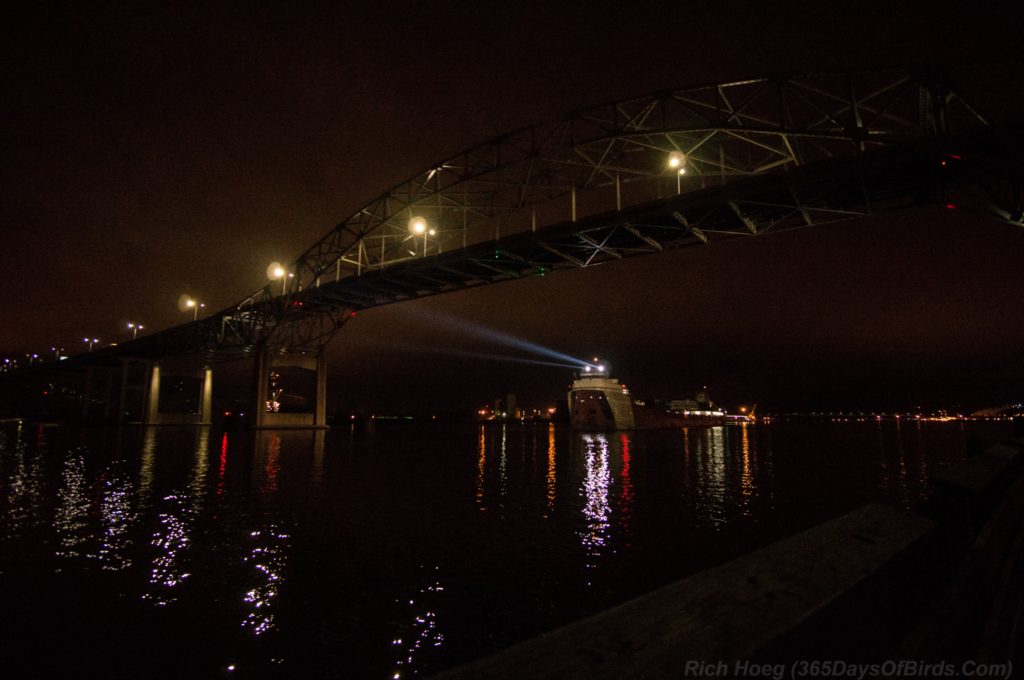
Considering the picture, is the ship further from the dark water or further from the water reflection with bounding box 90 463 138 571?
the water reflection with bounding box 90 463 138 571

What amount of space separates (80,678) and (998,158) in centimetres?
3236

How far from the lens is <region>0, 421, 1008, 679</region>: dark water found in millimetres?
5105

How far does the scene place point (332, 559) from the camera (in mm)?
8055

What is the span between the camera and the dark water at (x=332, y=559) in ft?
16.8

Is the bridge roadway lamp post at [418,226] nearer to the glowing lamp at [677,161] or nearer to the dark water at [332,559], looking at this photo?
the glowing lamp at [677,161]

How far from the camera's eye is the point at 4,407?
5418 inches

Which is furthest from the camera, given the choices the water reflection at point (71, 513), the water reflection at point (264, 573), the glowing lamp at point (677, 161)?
the glowing lamp at point (677, 161)

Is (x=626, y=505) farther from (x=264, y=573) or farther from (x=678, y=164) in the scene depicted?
(x=678, y=164)

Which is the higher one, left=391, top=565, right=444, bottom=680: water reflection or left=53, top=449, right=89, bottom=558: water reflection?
left=391, top=565, right=444, bottom=680: water reflection

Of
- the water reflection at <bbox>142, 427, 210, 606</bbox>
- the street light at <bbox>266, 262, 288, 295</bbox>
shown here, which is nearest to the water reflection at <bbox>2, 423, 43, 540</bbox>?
the water reflection at <bbox>142, 427, 210, 606</bbox>

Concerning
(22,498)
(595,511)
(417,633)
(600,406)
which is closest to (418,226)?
(22,498)

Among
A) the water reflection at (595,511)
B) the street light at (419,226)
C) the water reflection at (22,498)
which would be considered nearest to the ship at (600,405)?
the street light at (419,226)

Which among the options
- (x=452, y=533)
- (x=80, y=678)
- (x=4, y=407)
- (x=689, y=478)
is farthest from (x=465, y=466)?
(x=4, y=407)

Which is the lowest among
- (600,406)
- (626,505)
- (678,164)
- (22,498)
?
(626,505)
